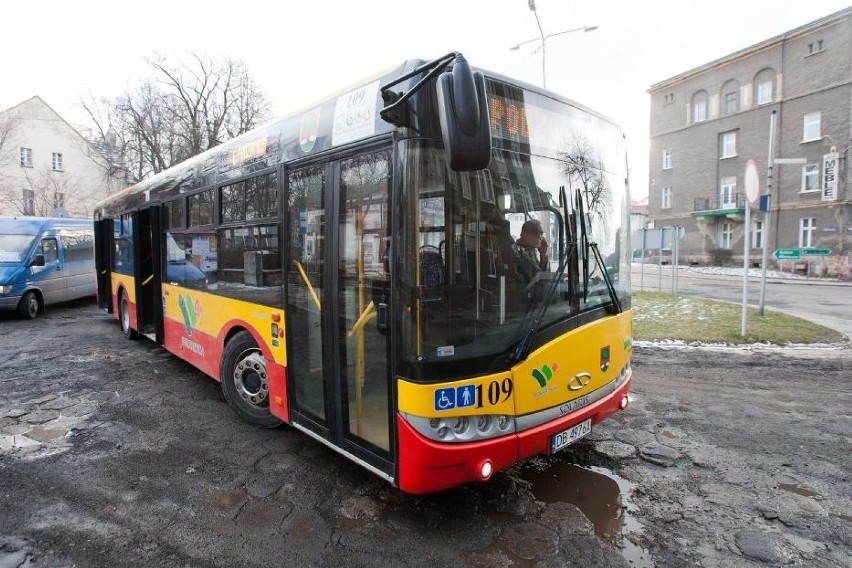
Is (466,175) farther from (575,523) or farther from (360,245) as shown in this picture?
(575,523)

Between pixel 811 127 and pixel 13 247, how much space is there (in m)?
38.8

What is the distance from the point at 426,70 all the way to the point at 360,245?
3.80 ft

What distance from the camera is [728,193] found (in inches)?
1378

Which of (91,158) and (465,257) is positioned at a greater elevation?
(91,158)

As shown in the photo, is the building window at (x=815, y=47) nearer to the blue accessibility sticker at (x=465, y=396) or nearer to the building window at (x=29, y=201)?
the blue accessibility sticker at (x=465, y=396)

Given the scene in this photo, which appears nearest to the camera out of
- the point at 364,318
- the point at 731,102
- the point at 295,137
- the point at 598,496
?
the point at 364,318

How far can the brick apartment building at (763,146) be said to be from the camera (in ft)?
93.9

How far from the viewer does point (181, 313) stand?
649 centimetres

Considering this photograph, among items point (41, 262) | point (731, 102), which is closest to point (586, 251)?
point (41, 262)

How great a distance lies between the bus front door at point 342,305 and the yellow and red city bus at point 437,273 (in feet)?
0.05

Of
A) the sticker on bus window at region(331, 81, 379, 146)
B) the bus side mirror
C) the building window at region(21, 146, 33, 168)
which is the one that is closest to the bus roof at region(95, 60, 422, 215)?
the sticker on bus window at region(331, 81, 379, 146)

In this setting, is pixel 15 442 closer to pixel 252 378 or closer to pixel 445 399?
pixel 252 378

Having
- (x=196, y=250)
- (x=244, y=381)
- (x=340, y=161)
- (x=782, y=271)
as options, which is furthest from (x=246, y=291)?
(x=782, y=271)

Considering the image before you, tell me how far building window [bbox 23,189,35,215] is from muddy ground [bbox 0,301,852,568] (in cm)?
3635
